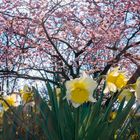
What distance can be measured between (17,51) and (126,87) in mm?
6333

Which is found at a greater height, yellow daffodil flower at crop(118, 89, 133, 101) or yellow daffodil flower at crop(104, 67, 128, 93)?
yellow daffodil flower at crop(104, 67, 128, 93)

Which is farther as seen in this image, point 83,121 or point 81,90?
point 83,121

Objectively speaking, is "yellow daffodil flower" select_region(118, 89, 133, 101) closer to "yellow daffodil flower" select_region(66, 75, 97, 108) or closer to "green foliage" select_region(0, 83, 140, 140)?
"green foliage" select_region(0, 83, 140, 140)

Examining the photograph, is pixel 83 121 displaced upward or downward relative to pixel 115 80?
downward

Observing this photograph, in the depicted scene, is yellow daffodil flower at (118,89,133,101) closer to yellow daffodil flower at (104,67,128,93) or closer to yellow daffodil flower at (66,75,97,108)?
yellow daffodil flower at (104,67,128,93)

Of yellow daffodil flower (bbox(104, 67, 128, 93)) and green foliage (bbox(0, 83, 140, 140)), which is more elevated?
yellow daffodil flower (bbox(104, 67, 128, 93))

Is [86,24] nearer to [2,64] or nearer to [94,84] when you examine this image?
[2,64]

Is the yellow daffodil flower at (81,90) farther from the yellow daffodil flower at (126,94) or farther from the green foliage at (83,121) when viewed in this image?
the yellow daffodil flower at (126,94)

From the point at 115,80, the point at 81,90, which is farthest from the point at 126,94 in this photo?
the point at 81,90

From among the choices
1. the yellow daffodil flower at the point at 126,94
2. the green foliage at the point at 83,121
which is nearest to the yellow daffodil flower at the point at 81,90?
the green foliage at the point at 83,121

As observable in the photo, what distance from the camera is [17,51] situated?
8.23 m

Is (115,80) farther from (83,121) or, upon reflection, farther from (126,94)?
(83,121)

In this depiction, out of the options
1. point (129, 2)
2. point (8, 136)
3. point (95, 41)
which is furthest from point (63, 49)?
point (8, 136)

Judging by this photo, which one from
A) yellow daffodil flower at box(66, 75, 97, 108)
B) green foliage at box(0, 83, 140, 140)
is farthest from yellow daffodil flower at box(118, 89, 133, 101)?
yellow daffodil flower at box(66, 75, 97, 108)
